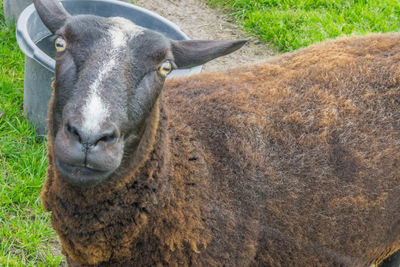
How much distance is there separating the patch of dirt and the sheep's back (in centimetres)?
365

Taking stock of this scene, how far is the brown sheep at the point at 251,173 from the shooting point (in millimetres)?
3004

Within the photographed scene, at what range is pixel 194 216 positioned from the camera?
3.18 metres

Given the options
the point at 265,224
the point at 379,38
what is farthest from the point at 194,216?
the point at 379,38

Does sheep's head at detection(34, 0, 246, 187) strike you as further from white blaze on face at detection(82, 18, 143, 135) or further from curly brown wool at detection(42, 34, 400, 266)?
curly brown wool at detection(42, 34, 400, 266)

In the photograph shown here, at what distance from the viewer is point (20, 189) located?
481cm

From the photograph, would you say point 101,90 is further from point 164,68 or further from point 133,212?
point 133,212

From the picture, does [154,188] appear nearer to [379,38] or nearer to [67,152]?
[67,152]

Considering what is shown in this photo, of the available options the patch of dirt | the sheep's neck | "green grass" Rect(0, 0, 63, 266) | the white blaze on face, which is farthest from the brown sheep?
the patch of dirt

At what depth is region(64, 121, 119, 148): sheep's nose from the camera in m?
2.52

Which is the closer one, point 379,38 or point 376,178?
point 376,178

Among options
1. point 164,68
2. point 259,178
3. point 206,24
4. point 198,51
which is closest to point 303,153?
point 259,178

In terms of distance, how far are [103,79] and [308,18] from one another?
5695mm

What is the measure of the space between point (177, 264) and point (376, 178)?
1.62 meters

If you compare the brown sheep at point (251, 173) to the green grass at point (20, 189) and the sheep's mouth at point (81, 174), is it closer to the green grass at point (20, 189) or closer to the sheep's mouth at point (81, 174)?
the sheep's mouth at point (81, 174)
